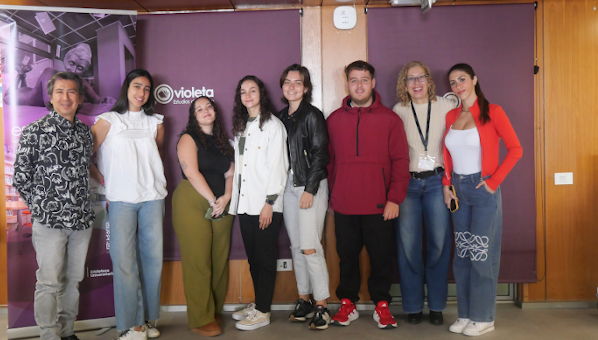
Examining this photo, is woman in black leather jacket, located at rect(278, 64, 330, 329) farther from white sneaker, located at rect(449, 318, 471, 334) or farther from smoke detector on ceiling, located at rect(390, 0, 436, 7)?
smoke detector on ceiling, located at rect(390, 0, 436, 7)

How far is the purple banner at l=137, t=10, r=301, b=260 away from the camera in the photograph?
128 inches

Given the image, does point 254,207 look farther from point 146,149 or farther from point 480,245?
point 480,245

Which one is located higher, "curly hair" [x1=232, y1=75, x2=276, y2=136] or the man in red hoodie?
"curly hair" [x1=232, y1=75, x2=276, y2=136]

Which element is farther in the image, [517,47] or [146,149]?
[517,47]

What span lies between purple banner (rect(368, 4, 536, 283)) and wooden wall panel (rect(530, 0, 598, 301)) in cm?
18

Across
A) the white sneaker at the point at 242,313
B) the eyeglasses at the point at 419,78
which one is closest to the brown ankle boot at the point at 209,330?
the white sneaker at the point at 242,313

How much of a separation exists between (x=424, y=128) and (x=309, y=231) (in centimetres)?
125

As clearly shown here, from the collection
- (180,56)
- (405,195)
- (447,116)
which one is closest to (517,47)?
(447,116)

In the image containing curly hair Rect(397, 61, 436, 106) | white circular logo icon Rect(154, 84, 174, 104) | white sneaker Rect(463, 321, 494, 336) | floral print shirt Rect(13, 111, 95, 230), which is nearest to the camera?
floral print shirt Rect(13, 111, 95, 230)

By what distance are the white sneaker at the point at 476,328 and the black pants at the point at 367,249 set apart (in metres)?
0.61

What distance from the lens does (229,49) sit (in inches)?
129

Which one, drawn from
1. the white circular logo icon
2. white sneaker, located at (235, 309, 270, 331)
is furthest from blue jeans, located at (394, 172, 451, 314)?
the white circular logo icon

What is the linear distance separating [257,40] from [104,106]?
1430 millimetres

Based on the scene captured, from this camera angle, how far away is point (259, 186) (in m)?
2.71
